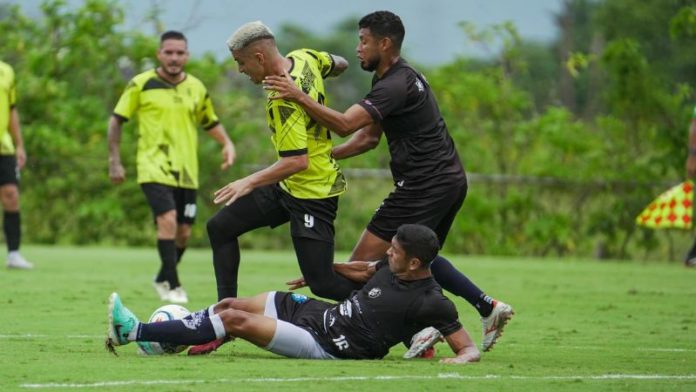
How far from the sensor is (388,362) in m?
8.12

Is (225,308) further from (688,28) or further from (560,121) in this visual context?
(560,121)

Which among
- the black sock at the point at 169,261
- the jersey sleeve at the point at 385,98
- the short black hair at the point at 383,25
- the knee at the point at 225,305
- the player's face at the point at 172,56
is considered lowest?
the black sock at the point at 169,261

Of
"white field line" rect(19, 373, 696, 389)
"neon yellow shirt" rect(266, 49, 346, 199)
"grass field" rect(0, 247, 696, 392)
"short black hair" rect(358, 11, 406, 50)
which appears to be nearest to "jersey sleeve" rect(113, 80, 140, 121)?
"grass field" rect(0, 247, 696, 392)

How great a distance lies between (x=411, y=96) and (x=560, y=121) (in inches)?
625

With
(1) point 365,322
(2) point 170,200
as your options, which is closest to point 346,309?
(1) point 365,322

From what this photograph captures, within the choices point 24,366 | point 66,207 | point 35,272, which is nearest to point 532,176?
point 66,207

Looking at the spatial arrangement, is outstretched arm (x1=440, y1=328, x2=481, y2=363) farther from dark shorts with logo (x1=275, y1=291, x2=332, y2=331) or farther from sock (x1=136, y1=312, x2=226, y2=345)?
sock (x1=136, y1=312, x2=226, y2=345)

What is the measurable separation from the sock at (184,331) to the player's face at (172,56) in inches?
202

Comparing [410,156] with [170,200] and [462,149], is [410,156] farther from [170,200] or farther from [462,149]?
[462,149]

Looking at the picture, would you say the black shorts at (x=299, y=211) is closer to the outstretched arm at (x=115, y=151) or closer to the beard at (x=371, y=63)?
the beard at (x=371, y=63)

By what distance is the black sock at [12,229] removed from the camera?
52.9ft

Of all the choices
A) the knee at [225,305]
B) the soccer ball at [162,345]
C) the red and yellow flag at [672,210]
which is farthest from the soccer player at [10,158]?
the red and yellow flag at [672,210]

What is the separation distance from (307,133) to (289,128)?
314 mm

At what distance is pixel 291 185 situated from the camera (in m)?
8.81
